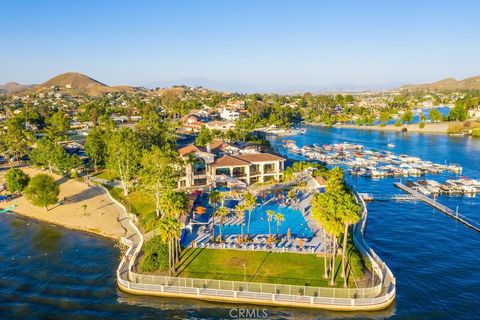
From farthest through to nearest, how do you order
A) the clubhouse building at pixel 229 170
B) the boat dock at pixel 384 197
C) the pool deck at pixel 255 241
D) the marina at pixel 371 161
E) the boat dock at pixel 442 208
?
the marina at pixel 371 161 < the boat dock at pixel 384 197 < the clubhouse building at pixel 229 170 < the boat dock at pixel 442 208 < the pool deck at pixel 255 241

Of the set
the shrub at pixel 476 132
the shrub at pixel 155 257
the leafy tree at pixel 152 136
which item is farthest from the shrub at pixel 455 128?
the shrub at pixel 155 257

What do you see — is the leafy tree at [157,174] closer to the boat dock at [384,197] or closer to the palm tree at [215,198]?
the palm tree at [215,198]

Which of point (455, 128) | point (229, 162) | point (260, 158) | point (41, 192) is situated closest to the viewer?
point (41, 192)

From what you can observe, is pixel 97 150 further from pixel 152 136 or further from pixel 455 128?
pixel 455 128

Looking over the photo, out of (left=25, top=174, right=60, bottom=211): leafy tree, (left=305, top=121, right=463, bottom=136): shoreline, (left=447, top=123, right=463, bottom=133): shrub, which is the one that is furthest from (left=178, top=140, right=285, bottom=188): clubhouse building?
(left=447, top=123, right=463, bottom=133): shrub

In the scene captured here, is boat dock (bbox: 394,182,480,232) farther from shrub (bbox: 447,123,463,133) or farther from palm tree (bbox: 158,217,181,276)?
shrub (bbox: 447,123,463,133)

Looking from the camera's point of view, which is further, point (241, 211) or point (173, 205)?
point (241, 211)

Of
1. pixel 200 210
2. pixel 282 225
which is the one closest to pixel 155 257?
pixel 200 210

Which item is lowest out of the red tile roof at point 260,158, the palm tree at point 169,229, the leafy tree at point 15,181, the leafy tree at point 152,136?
the leafy tree at point 15,181

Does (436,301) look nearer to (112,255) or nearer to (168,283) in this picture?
(168,283)
